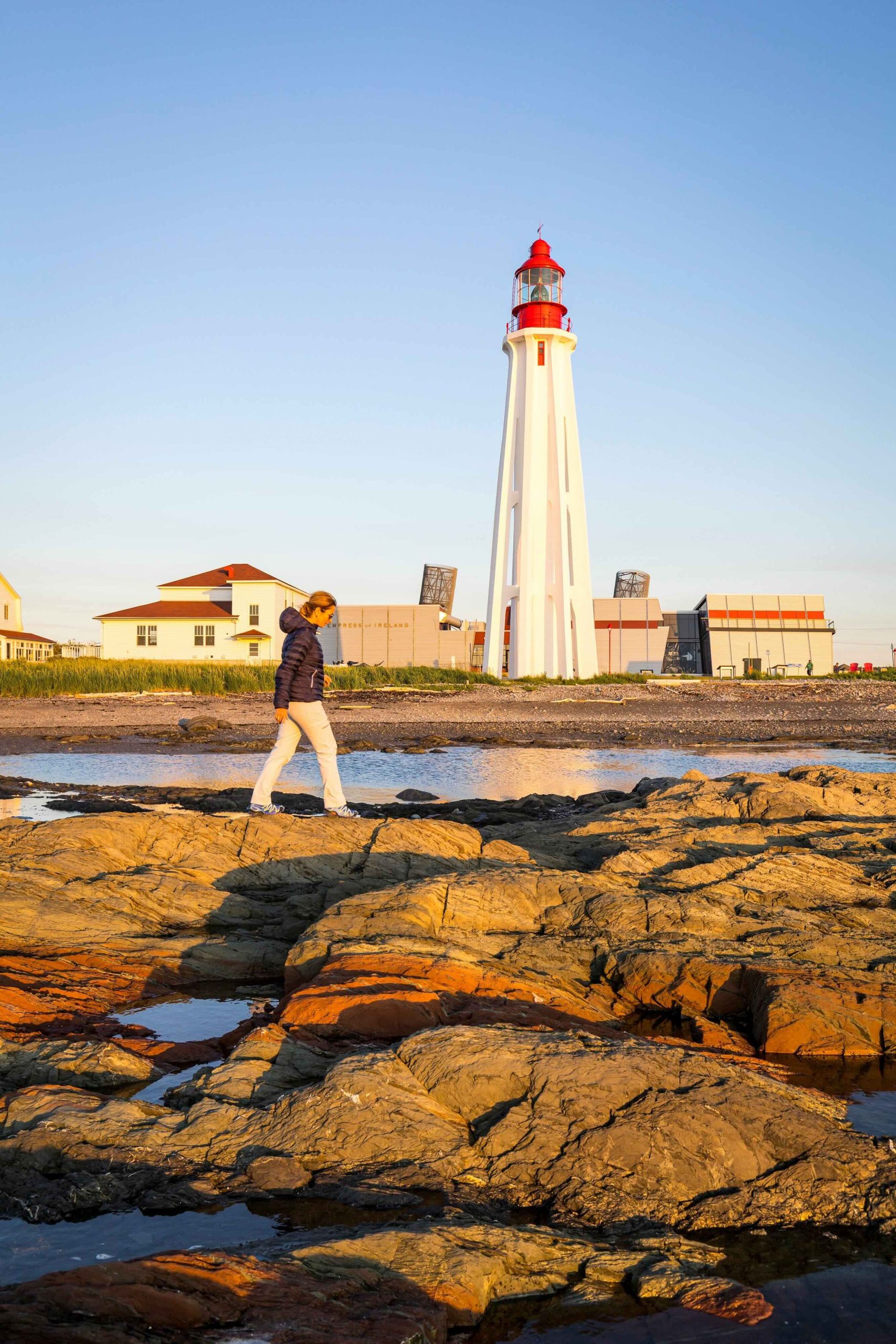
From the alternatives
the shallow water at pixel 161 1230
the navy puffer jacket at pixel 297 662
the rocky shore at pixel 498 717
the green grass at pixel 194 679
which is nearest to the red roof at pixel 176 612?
the green grass at pixel 194 679

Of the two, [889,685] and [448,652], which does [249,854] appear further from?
[448,652]

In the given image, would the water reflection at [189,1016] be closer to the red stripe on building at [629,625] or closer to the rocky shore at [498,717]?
the rocky shore at [498,717]

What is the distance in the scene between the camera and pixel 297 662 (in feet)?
34.2

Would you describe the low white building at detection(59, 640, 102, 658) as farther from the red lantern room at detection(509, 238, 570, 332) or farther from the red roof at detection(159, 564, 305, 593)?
the red lantern room at detection(509, 238, 570, 332)

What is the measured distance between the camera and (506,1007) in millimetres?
5109

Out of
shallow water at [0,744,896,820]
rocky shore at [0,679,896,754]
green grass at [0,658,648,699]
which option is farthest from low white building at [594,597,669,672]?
shallow water at [0,744,896,820]

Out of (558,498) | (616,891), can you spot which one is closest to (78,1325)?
(616,891)

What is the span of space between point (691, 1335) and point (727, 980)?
2994mm

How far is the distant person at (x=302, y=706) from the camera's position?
1033cm

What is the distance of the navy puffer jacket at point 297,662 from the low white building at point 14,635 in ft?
170

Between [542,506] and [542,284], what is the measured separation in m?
9.20

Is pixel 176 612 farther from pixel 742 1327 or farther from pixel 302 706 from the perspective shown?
pixel 742 1327

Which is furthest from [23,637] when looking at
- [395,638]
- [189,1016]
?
[189,1016]

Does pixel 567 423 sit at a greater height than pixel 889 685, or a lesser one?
greater
